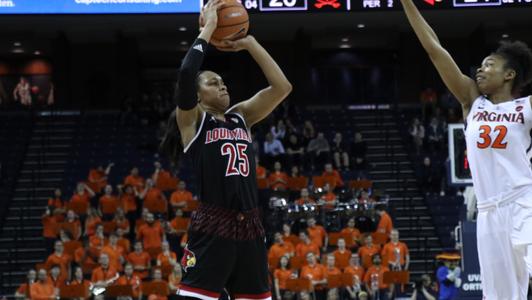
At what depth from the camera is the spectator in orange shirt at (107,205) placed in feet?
59.5

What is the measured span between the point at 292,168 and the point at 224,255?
47.4ft

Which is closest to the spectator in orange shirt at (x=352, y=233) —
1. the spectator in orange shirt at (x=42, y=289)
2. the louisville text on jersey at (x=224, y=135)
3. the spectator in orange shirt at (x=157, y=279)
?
the spectator in orange shirt at (x=157, y=279)

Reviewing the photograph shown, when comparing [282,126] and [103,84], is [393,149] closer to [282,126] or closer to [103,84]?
[282,126]

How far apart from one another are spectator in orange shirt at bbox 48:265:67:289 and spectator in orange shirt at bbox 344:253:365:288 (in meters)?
4.59

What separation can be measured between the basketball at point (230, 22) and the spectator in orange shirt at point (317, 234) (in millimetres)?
11416

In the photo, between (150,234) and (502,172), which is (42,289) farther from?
(502,172)

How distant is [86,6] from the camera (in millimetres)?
16969

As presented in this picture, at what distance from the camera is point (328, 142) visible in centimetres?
2219

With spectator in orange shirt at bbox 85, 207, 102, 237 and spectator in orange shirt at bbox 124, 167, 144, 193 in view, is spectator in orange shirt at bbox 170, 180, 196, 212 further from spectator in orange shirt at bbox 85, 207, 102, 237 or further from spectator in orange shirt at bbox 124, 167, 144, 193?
spectator in orange shirt at bbox 85, 207, 102, 237

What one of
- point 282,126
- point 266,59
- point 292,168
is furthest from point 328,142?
point 266,59

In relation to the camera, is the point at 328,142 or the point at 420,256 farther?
the point at 328,142

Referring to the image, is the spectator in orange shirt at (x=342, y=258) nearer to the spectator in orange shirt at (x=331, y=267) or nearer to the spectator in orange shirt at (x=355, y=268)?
the spectator in orange shirt at (x=355, y=268)

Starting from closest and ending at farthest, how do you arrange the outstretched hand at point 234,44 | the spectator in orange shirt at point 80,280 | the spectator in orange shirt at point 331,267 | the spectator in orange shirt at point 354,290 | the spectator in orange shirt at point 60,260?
the outstretched hand at point 234,44 → the spectator in orange shirt at point 80,280 → the spectator in orange shirt at point 354,290 → the spectator in orange shirt at point 331,267 → the spectator in orange shirt at point 60,260

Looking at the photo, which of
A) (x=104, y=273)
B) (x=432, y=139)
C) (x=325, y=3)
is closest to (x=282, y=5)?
(x=325, y=3)
